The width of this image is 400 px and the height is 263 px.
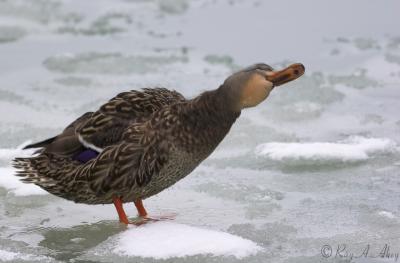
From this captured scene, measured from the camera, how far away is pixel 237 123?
605 cm

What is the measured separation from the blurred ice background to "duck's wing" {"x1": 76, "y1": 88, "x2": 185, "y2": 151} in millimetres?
454

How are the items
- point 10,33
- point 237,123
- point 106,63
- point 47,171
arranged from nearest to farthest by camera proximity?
1. point 47,171
2. point 237,123
3. point 106,63
4. point 10,33

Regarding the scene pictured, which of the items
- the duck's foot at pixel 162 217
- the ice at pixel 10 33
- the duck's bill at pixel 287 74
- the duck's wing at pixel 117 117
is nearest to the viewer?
the duck's bill at pixel 287 74

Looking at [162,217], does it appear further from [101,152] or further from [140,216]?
[101,152]

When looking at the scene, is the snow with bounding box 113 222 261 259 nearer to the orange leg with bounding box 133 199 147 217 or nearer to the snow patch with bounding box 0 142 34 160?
the orange leg with bounding box 133 199 147 217

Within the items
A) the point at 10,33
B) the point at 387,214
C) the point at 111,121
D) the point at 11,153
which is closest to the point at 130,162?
the point at 111,121

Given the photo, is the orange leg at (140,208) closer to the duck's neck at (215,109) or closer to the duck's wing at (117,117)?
the duck's wing at (117,117)

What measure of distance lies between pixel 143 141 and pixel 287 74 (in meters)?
0.77

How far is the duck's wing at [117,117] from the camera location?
4223mm

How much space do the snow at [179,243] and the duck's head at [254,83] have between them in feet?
2.07

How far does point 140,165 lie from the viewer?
4.11 metres

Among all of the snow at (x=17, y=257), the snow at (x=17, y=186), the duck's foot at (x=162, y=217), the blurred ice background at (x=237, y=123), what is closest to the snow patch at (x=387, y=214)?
the blurred ice background at (x=237, y=123)

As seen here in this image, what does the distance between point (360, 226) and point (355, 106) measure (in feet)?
7.56

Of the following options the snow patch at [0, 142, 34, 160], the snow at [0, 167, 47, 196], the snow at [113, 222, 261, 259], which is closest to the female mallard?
the snow at [113, 222, 261, 259]
